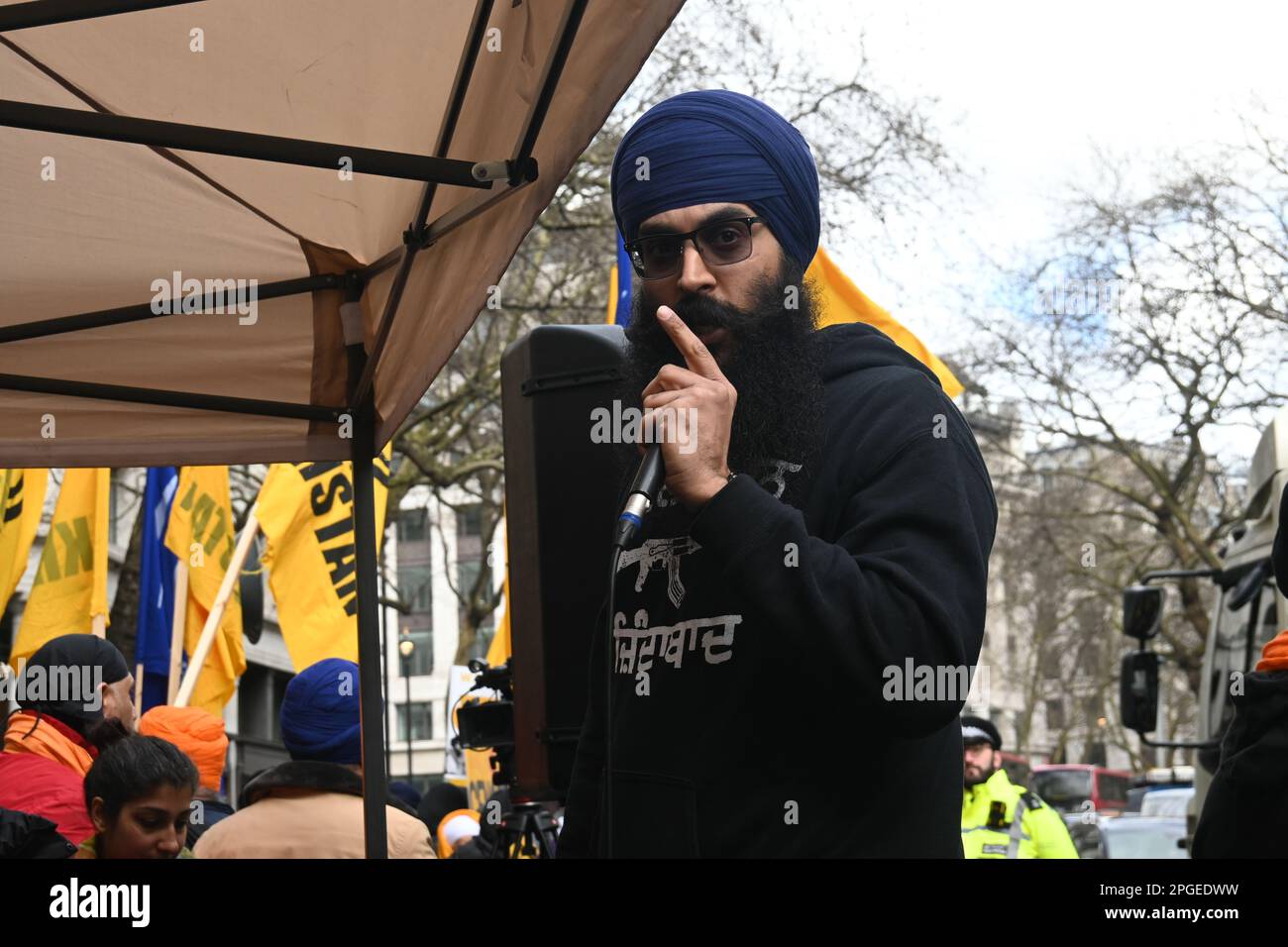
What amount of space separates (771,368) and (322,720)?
3.51 meters

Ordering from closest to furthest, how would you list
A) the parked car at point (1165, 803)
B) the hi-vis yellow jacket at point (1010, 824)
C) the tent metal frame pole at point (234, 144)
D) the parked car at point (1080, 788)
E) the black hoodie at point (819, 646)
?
the black hoodie at point (819, 646) → the tent metal frame pole at point (234, 144) → the hi-vis yellow jacket at point (1010, 824) → the parked car at point (1165, 803) → the parked car at point (1080, 788)

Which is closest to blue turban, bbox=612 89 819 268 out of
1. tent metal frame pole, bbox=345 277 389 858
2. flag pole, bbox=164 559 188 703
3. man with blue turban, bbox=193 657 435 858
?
tent metal frame pole, bbox=345 277 389 858

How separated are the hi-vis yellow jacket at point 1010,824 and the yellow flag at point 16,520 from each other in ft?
18.9

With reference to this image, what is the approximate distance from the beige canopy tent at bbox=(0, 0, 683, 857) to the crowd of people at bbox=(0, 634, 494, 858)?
1.31 ft

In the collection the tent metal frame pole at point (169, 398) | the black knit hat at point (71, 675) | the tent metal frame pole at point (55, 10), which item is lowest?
the black knit hat at point (71, 675)

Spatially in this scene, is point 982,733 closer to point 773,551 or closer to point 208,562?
point 208,562

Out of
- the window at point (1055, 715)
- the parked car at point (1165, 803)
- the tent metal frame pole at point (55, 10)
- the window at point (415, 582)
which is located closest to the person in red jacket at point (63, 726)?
the tent metal frame pole at point (55, 10)

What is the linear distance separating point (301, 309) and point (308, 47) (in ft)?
3.40

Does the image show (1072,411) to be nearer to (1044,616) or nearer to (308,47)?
(1044,616)

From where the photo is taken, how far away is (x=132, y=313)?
452cm

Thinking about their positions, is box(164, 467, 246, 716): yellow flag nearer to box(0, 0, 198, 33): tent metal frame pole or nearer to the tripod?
the tripod

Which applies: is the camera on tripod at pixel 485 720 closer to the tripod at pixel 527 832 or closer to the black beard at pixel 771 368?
the tripod at pixel 527 832

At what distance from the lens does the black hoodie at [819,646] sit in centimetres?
204

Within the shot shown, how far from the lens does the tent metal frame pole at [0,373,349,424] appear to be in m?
4.57
